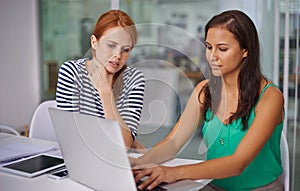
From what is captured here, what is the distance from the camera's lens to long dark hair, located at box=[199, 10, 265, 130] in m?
1.34

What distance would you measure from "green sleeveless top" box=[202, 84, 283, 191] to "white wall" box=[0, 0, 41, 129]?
83.4 inches

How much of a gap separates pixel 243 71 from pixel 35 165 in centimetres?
79

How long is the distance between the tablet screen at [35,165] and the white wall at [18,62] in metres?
1.77

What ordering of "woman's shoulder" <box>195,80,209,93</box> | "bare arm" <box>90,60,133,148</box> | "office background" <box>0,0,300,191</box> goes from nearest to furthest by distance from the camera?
"bare arm" <box>90,60,133,148</box>, "woman's shoulder" <box>195,80,209,93</box>, "office background" <box>0,0,300,191</box>

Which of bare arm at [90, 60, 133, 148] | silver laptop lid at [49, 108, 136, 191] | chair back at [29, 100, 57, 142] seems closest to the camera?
silver laptop lid at [49, 108, 136, 191]

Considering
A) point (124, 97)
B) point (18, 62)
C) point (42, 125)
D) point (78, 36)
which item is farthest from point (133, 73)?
point (18, 62)

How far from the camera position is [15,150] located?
163 centimetres

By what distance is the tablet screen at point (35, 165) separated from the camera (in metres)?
1.36

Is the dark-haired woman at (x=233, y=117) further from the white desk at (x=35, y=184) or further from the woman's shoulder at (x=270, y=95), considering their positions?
the white desk at (x=35, y=184)

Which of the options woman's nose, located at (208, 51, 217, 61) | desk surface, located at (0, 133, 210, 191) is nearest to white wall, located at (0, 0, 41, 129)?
desk surface, located at (0, 133, 210, 191)

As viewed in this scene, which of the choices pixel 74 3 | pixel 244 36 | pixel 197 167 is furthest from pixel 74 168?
pixel 74 3

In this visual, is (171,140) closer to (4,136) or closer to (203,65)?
(203,65)

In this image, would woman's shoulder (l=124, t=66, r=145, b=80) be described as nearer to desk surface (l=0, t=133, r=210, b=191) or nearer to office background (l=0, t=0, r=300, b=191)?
desk surface (l=0, t=133, r=210, b=191)

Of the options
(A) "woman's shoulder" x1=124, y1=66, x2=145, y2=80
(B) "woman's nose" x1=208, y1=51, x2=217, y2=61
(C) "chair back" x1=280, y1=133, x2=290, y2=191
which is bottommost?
(C) "chair back" x1=280, y1=133, x2=290, y2=191
